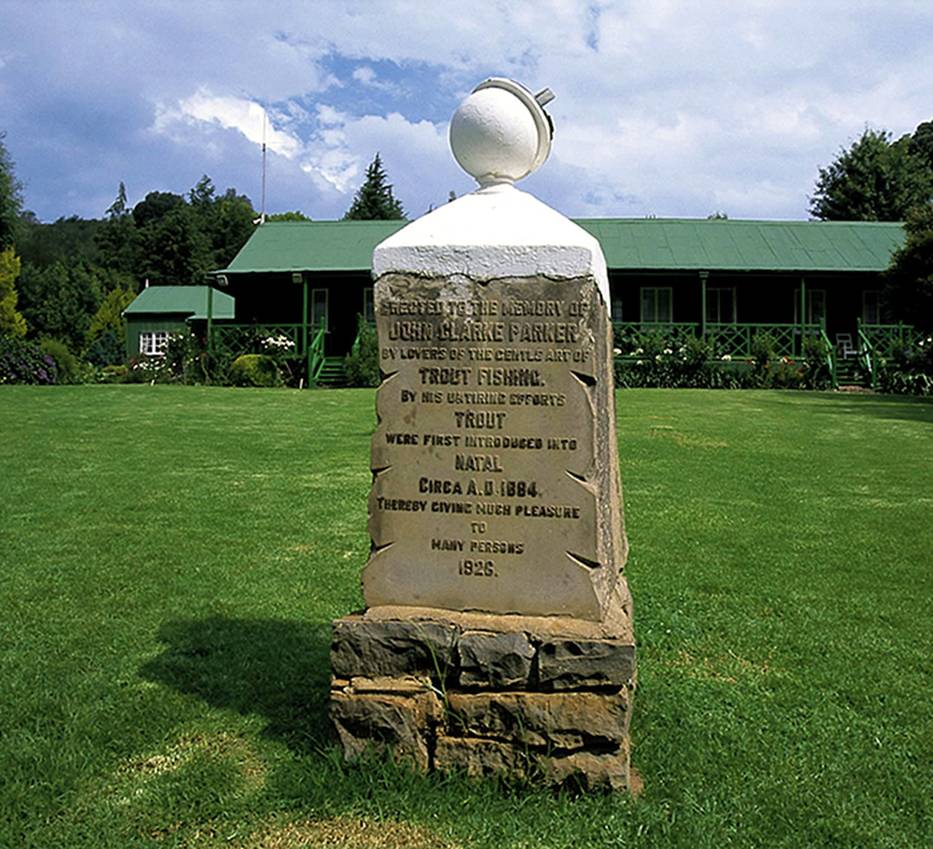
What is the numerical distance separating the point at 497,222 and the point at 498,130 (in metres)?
0.41

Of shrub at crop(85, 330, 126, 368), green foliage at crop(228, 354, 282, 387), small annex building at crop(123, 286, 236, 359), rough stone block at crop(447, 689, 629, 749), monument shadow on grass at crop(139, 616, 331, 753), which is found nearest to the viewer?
rough stone block at crop(447, 689, 629, 749)

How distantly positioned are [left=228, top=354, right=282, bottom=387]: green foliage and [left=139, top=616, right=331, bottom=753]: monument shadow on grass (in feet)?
58.5

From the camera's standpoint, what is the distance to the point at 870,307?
27344 millimetres

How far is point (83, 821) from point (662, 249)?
24773mm

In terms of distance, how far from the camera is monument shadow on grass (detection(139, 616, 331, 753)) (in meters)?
3.91

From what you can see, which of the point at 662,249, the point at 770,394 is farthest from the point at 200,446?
the point at 662,249

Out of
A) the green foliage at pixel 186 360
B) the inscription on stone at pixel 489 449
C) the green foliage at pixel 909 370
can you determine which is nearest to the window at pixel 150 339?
the green foliage at pixel 186 360

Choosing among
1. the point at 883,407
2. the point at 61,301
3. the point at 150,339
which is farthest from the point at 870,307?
the point at 61,301

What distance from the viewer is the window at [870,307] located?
27203 millimetres

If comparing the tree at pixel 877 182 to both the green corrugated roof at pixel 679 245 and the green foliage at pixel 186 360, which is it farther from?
the green foliage at pixel 186 360

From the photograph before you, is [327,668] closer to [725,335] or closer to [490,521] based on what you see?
[490,521]

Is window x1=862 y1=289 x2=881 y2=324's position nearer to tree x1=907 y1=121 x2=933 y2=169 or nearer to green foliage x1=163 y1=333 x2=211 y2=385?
green foliage x1=163 y1=333 x2=211 y2=385

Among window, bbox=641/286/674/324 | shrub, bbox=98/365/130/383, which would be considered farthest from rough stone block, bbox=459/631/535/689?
window, bbox=641/286/674/324

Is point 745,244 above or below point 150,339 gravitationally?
above
